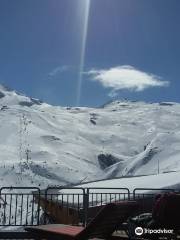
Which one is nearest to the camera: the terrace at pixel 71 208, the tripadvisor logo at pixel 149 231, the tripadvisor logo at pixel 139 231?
the tripadvisor logo at pixel 149 231

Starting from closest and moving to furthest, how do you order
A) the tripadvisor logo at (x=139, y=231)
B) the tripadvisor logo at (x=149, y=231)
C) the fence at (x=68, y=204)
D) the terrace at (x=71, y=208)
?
the tripadvisor logo at (x=149, y=231)
the tripadvisor logo at (x=139, y=231)
the terrace at (x=71, y=208)
the fence at (x=68, y=204)

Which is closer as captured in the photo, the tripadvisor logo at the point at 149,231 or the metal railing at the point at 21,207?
the tripadvisor logo at the point at 149,231

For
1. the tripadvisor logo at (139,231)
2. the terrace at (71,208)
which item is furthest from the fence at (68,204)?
the tripadvisor logo at (139,231)

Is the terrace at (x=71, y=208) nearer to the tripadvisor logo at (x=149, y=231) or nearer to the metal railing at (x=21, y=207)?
the metal railing at (x=21, y=207)

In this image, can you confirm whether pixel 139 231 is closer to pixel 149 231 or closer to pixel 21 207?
pixel 149 231

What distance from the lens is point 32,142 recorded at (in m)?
182

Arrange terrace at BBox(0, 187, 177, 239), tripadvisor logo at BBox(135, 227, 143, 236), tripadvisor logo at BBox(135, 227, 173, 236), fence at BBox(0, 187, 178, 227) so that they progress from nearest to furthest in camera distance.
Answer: tripadvisor logo at BBox(135, 227, 173, 236)
tripadvisor logo at BBox(135, 227, 143, 236)
terrace at BBox(0, 187, 177, 239)
fence at BBox(0, 187, 178, 227)

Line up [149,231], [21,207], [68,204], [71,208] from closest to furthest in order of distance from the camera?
[149,231], [21,207], [71,208], [68,204]

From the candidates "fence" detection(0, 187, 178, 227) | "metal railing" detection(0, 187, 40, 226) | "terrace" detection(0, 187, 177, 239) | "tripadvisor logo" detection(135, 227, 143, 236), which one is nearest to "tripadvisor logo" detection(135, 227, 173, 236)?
"tripadvisor logo" detection(135, 227, 143, 236)

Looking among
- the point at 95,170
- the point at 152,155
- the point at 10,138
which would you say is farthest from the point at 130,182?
the point at 10,138

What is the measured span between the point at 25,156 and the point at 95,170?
993 inches

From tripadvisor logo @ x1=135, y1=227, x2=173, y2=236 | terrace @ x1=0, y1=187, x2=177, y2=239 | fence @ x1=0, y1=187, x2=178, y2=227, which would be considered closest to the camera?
tripadvisor logo @ x1=135, y1=227, x2=173, y2=236

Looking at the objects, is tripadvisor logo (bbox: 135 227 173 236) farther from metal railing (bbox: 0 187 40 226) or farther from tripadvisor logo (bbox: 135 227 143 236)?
metal railing (bbox: 0 187 40 226)

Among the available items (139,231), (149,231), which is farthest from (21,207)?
(149,231)
